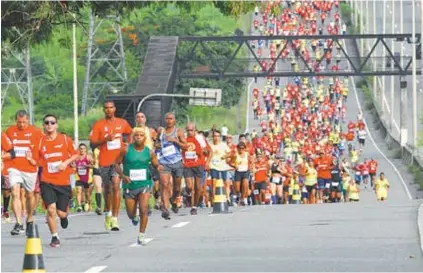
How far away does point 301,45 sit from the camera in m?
124

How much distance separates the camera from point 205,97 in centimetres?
6247

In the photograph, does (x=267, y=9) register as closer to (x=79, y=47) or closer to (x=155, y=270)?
(x=155, y=270)

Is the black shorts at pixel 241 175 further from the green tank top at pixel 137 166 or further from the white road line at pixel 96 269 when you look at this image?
the white road line at pixel 96 269

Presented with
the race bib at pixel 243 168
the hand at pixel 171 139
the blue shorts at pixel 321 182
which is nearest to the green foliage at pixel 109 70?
the blue shorts at pixel 321 182

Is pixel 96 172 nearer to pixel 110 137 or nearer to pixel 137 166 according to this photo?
pixel 110 137

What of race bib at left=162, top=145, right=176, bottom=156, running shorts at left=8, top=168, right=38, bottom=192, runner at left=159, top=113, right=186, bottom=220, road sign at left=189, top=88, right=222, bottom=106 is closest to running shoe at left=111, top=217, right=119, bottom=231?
running shorts at left=8, top=168, right=38, bottom=192

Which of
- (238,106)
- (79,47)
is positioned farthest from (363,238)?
(79,47)

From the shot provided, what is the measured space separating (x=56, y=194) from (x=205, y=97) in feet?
133

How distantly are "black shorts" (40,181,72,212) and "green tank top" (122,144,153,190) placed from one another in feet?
2.57

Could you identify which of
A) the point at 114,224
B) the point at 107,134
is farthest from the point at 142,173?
the point at 107,134

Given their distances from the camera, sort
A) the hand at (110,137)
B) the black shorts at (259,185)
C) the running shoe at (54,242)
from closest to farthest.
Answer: the running shoe at (54,242) → the hand at (110,137) → the black shorts at (259,185)

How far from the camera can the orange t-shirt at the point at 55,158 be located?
869 inches

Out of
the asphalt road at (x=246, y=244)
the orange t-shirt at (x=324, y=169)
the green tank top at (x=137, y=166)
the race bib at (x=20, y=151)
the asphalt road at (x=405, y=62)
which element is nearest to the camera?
the asphalt road at (x=246, y=244)

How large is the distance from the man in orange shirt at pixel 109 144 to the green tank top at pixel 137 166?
2328mm
